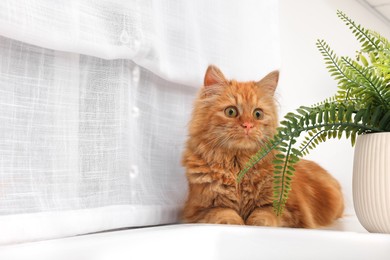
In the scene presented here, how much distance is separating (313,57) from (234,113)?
1.20 m

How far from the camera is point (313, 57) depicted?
2.30 metres

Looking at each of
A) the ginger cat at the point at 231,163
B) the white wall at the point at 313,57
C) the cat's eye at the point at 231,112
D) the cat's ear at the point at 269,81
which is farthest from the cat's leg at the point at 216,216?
the white wall at the point at 313,57

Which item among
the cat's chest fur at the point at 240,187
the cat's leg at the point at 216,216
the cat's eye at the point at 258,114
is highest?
the cat's eye at the point at 258,114

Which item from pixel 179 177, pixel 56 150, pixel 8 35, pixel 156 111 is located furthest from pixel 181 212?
pixel 8 35

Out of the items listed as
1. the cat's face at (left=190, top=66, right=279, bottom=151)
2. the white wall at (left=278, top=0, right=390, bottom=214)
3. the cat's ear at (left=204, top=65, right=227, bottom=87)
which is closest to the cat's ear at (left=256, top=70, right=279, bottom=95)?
the cat's face at (left=190, top=66, right=279, bottom=151)

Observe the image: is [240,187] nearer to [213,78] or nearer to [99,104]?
[213,78]

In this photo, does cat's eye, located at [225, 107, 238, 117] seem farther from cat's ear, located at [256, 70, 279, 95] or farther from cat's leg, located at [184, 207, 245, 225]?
cat's leg, located at [184, 207, 245, 225]

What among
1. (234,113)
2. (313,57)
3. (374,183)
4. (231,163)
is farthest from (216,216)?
(313,57)

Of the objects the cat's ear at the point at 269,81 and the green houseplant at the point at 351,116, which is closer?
the green houseplant at the point at 351,116

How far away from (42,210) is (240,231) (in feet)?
1.37

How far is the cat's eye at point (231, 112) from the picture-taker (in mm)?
1240

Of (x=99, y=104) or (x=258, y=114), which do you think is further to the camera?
(x=258, y=114)

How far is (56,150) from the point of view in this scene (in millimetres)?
1029

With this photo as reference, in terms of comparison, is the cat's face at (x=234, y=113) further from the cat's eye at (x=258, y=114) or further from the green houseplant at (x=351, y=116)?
the green houseplant at (x=351, y=116)
